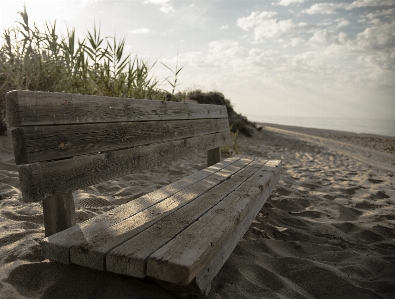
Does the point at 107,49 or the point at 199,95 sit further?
the point at 199,95

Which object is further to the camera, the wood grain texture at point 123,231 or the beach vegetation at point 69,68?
the beach vegetation at point 69,68

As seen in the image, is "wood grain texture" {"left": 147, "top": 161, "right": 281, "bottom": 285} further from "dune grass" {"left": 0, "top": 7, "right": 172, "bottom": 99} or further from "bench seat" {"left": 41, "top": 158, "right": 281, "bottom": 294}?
"dune grass" {"left": 0, "top": 7, "right": 172, "bottom": 99}

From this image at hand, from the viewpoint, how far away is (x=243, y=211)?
1.83 m

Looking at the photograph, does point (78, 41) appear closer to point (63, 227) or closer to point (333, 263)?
point (63, 227)

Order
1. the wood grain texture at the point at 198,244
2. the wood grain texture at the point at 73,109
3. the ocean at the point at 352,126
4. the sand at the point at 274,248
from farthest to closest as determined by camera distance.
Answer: the ocean at the point at 352,126 → the sand at the point at 274,248 → the wood grain texture at the point at 73,109 → the wood grain texture at the point at 198,244

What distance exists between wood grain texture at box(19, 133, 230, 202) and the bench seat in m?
0.22

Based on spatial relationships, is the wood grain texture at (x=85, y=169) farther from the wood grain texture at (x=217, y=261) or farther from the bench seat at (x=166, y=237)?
the wood grain texture at (x=217, y=261)

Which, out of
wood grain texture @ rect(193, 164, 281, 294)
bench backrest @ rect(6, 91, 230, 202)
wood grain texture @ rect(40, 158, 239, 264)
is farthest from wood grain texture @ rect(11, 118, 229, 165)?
wood grain texture @ rect(193, 164, 281, 294)

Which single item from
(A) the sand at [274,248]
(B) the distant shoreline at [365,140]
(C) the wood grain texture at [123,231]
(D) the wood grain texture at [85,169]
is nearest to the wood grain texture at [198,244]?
(C) the wood grain texture at [123,231]

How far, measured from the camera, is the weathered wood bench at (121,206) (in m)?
1.25

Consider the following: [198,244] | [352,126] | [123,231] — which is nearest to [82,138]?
[123,231]

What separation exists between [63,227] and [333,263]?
6.07 feet

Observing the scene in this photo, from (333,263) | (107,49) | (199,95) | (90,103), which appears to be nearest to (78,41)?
(107,49)

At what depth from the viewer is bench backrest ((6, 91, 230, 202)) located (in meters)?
1.41
